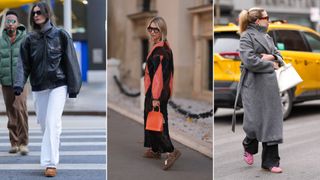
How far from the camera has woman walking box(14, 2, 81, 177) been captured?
558 centimetres

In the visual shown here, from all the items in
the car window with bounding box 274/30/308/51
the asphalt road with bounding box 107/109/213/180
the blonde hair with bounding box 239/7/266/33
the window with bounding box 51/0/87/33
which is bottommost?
the asphalt road with bounding box 107/109/213/180

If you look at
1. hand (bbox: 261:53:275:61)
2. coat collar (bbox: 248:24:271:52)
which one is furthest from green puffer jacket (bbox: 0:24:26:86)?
hand (bbox: 261:53:275:61)

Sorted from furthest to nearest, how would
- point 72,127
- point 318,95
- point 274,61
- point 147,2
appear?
point 72,127 → point 318,95 → point 274,61 → point 147,2

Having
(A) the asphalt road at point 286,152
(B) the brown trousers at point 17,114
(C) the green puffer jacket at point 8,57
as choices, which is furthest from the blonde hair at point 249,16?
(B) the brown trousers at point 17,114

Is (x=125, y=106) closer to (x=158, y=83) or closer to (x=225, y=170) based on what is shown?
(x=158, y=83)

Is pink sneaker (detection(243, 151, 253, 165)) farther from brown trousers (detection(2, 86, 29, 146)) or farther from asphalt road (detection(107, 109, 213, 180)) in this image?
brown trousers (detection(2, 86, 29, 146))

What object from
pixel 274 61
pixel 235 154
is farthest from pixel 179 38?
pixel 235 154

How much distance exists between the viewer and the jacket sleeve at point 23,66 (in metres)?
5.70

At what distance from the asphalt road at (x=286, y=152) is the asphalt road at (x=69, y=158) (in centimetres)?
138

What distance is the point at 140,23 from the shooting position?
3934 millimetres

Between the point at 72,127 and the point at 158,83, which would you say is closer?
the point at 158,83

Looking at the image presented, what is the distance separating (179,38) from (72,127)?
8.11 meters

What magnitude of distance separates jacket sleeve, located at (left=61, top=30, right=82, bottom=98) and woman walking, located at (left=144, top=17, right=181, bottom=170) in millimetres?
1833

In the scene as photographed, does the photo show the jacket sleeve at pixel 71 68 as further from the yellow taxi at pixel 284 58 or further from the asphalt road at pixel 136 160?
the yellow taxi at pixel 284 58
